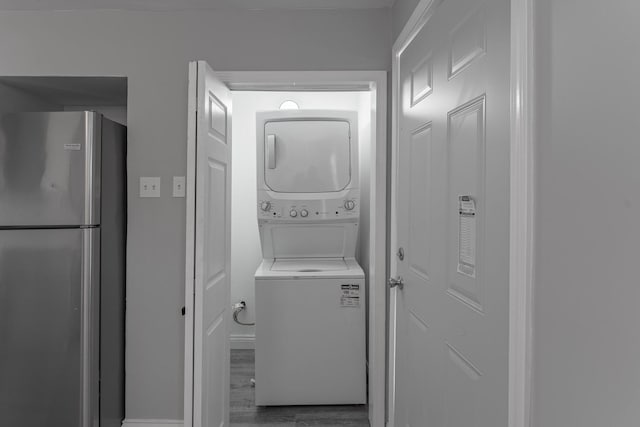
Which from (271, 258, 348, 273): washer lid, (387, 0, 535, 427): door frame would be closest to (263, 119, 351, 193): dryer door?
(271, 258, 348, 273): washer lid

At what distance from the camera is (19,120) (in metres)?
2.17

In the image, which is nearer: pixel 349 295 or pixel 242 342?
pixel 349 295

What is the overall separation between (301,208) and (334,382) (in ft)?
3.99

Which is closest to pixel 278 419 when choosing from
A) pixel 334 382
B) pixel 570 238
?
pixel 334 382

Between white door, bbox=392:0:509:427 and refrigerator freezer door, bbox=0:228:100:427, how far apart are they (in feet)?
5.02

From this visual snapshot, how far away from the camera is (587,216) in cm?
76

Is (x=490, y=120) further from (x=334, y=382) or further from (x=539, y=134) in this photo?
(x=334, y=382)

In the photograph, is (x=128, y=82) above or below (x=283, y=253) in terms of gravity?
above

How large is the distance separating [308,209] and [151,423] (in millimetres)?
1668

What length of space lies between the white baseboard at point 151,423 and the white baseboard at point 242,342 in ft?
4.84

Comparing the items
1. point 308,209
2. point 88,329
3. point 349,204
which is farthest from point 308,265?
point 88,329

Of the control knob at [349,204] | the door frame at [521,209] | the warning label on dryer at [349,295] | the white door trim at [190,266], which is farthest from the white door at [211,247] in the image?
the door frame at [521,209]

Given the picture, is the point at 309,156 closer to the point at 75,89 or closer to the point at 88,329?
the point at 75,89

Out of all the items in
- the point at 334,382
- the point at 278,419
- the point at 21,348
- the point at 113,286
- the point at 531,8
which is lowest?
the point at 278,419
